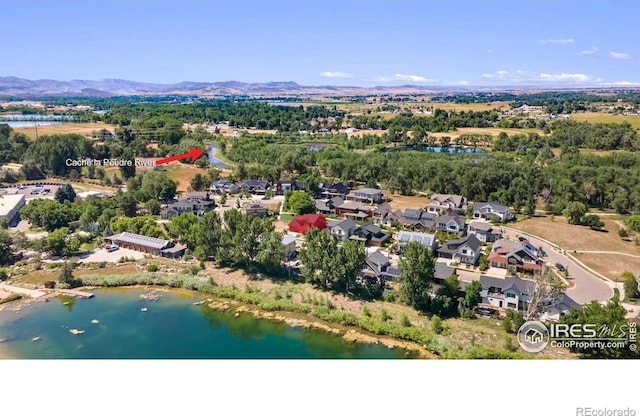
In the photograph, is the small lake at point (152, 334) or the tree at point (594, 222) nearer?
the small lake at point (152, 334)

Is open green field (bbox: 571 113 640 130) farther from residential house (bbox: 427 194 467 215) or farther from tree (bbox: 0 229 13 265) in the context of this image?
tree (bbox: 0 229 13 265)

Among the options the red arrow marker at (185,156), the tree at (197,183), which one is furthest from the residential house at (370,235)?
the red arrow marker at (185,156)

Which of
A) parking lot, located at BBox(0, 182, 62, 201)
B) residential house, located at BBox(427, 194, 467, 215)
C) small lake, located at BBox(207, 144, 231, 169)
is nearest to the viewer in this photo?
residential house, located at BBox(427, 194, 467, 215)

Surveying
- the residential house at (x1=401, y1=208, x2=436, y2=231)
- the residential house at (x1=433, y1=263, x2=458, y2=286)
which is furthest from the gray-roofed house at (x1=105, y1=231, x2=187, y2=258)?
the residential house at (x1=401, y1=208, x2=436, y2=231)

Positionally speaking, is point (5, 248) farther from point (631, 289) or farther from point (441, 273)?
point (631, 289)

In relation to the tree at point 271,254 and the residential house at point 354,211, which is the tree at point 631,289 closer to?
the tree at point 271,254
